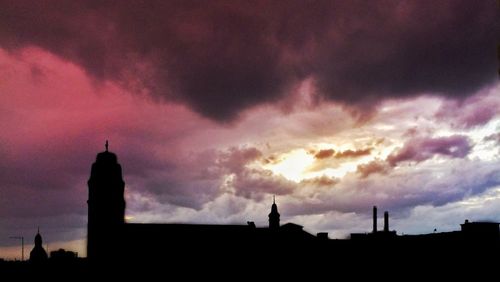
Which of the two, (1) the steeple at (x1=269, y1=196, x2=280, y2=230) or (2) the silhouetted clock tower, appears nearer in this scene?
(2) the silhouetted clock tower

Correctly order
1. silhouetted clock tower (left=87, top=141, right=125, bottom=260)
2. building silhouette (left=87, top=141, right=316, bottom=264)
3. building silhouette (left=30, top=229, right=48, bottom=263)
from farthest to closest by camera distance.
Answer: building silhouette (left=30, top=229, right=48, bottom=263)
building silhouette (left=87, top=141, right=316, bottom=264)
silhouetted clock tower (left=87, top=141, right=125, bottom=260)

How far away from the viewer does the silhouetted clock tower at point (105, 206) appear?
201 feet

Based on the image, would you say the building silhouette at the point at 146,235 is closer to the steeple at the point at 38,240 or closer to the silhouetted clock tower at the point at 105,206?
Result: the silhouetted clock tower at the point at 105,206

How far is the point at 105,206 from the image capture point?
203 ft

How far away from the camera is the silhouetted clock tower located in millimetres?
61250

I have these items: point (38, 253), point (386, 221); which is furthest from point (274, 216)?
point (38, 253)

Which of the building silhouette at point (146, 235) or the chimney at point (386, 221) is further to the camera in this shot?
the chimney at point (386, 221)

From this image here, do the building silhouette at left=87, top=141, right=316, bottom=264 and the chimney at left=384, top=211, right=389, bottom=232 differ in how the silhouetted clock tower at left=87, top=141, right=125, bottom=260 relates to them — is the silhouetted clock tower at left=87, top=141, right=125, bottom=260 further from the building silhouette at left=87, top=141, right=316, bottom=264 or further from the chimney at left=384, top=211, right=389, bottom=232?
the chimney at left=384, top=211, right=389, bottom=232

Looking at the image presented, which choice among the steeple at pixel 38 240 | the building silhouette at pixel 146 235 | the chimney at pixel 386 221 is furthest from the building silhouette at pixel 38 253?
the chimney at pixel 386 221

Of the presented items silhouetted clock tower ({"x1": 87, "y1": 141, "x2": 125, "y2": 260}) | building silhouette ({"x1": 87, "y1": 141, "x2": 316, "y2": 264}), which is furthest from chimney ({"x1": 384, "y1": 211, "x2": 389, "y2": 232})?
silhouetted clock tower ({"x1": 87, "y1": 141, "x2": 125, "y2": 260})

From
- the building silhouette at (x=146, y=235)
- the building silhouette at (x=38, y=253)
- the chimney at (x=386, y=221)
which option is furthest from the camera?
the building silhouette at (x=38, y=253)

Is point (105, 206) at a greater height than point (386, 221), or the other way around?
point (105, 206)

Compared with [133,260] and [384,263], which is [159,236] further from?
[384,263]

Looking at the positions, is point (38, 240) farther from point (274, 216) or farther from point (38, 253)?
point (274, 216)
